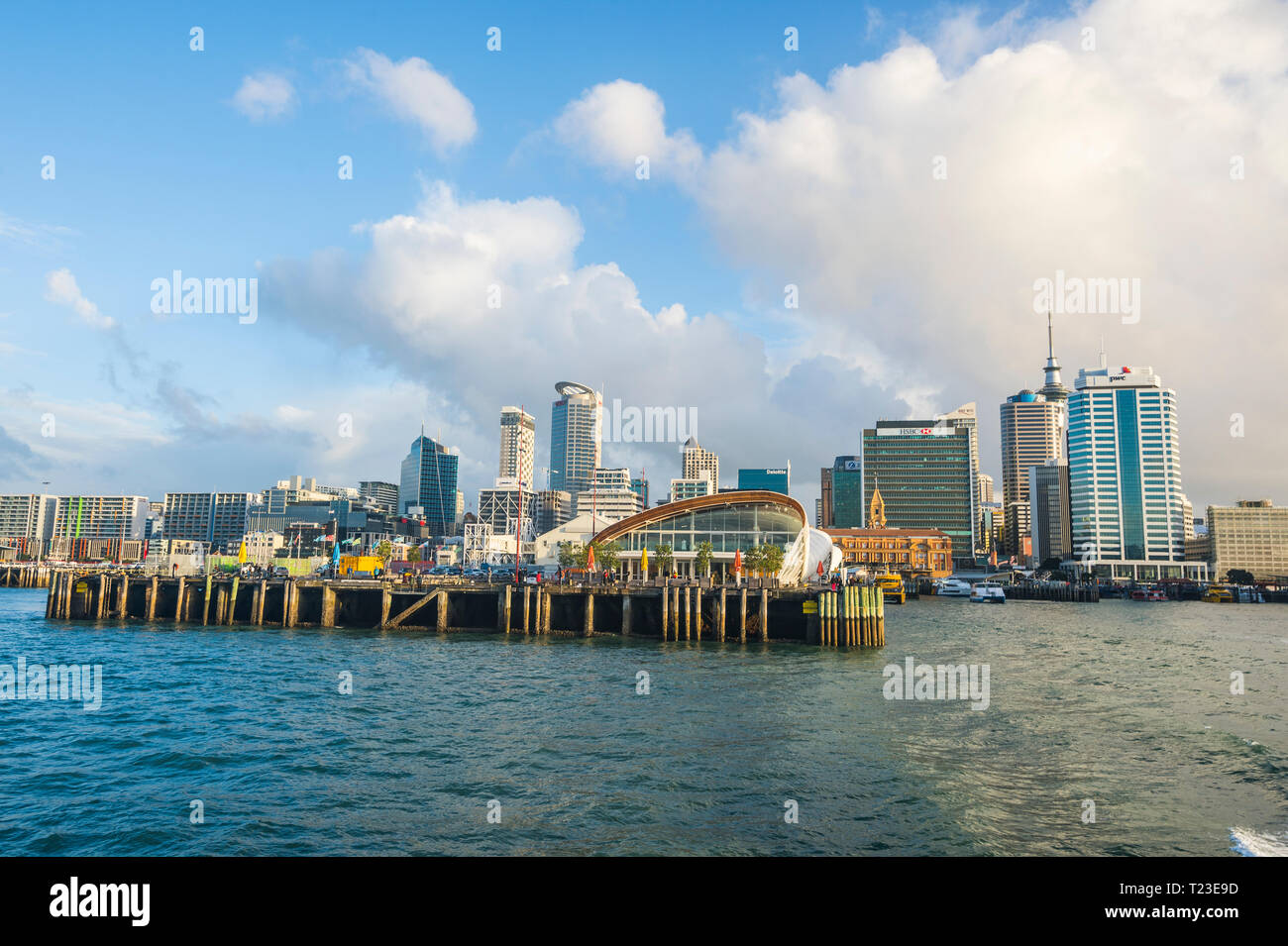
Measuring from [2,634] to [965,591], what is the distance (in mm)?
145314

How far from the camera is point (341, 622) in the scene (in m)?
68.7

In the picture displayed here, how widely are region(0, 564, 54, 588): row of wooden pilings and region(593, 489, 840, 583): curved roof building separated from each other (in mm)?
125070

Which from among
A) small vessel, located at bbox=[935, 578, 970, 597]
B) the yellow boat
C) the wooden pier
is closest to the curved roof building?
the yellow boat

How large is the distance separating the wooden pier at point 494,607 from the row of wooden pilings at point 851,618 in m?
0.07

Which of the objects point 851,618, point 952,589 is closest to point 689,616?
point 851,618

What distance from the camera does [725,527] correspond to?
103562mm

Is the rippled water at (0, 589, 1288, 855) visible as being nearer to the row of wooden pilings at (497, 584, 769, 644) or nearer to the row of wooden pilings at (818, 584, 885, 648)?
the row of wooden pilings at (818, 584, 885, 648)

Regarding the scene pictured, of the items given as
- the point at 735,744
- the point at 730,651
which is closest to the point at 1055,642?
the point at 730,651

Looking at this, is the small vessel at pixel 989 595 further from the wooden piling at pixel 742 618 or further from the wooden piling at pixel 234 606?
the wooden piling at pixel 234 606

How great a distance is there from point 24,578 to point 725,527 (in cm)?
14663

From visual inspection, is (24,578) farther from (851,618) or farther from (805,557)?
(851,618)

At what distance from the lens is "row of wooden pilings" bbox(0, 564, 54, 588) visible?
497ft

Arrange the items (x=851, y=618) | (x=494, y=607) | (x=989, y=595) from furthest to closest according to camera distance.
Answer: (x=989, y=595)
(x=494, y=607)
(x=851, y=618)
